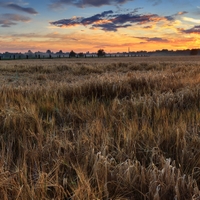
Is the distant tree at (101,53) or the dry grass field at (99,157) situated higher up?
the distant tree at (101,53)

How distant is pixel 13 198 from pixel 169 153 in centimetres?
142

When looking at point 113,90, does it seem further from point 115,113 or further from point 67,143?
point 67,143

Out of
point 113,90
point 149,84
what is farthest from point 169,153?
point 149,84

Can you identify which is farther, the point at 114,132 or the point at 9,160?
the point at 114,132

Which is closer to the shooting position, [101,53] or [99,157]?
[99,157]

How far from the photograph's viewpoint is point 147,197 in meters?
1.49

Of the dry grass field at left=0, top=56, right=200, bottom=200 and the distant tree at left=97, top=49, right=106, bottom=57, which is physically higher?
the distant tree at left=97, top=49, right=106, bottom=57

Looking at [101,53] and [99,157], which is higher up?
[101,53]

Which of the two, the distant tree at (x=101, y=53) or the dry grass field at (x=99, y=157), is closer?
the dry grass field at (x=99, y=157)

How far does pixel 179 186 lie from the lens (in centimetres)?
156

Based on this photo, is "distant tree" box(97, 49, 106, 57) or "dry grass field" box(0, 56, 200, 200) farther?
"distant tree" box(97, 49, 106, 57)

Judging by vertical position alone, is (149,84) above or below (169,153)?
above

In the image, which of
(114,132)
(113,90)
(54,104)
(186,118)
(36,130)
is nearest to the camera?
(114,132)

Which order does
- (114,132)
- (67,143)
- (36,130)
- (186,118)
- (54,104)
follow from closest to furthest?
(67,143), (114,132), (36,130), (186,118), (54,104)
